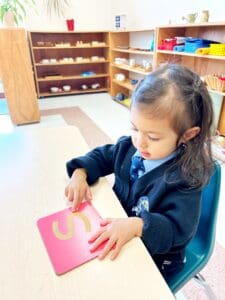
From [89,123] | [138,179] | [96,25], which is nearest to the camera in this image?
[138,179]

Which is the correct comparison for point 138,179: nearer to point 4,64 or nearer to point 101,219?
point 101,219

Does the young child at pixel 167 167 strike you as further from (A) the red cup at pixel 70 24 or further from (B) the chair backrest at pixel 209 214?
(A) the red cup at pixel 70 24

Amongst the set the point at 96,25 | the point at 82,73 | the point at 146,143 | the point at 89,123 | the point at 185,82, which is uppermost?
the point at 96,25

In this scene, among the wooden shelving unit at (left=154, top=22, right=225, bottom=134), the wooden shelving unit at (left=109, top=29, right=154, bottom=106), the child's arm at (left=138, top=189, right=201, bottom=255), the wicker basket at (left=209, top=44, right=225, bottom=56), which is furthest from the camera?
the wooden shelving unit at (left=109, top=29, right=154, bottom=106)

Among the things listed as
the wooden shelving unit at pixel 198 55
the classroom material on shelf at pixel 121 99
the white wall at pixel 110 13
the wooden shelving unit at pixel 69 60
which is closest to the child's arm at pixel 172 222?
the wooden shelving unit at pixel 198 55

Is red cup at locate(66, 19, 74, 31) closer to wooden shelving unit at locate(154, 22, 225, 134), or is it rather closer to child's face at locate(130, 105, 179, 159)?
wooden shelving unit at locate(154, 22, 225, 134)

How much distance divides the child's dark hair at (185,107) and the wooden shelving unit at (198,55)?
4.75 ft

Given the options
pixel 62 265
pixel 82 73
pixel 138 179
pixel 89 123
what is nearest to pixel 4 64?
pixel 89 123

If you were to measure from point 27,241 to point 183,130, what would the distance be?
0.40m

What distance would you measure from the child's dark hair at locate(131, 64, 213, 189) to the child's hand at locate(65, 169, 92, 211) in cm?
22

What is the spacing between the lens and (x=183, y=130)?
538 mm

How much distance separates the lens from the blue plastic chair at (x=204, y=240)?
60 centimetres

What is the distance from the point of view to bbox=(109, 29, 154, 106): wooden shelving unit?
10.6ft

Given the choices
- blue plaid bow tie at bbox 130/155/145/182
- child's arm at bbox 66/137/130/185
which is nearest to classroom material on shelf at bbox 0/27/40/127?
child's arm at bbox 66/137/130/185
